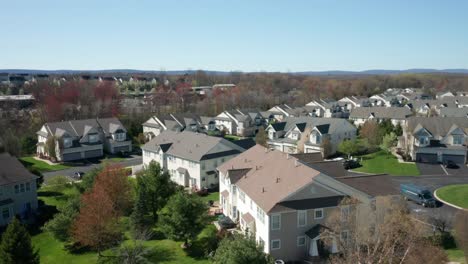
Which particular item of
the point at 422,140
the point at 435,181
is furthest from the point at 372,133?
the point at 435,181

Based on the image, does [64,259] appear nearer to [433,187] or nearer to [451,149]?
[433,187]

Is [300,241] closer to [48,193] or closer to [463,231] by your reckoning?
[463,231]

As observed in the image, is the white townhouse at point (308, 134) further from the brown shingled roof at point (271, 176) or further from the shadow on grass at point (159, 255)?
the shadow on grass at point (159, 255)

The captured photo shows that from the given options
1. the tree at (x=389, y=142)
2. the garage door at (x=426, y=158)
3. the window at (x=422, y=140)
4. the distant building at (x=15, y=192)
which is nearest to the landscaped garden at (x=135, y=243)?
the distant building at (x=15, y=192)

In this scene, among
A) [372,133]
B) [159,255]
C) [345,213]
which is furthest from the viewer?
[372,133]

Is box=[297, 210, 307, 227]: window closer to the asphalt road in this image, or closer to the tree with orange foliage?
the tree with orange foliage

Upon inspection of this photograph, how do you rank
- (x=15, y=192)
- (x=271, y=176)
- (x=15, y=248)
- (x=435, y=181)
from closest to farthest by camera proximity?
(x=15, y=248) → (x=271, y=176) → (x=15, y=192) → (x=435, y=181)

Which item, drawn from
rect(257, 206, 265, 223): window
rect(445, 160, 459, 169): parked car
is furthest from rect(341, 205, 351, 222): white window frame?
rect(445, 160, 459, 169): parked car
